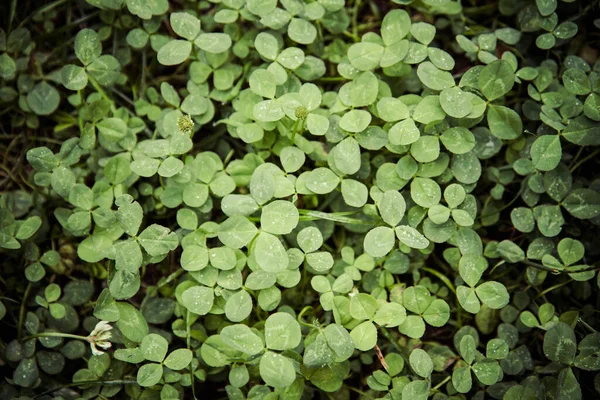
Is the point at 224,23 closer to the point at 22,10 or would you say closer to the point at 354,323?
the point at 22,10

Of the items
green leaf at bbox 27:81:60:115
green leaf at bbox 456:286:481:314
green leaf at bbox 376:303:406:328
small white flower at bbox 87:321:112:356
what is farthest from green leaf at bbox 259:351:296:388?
green leaf at bbox 27:81:60:115

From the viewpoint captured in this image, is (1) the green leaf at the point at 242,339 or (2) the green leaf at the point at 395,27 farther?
(2) the green leaf at the point at 395,27

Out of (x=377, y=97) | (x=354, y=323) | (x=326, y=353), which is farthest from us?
(x=377, y=97)

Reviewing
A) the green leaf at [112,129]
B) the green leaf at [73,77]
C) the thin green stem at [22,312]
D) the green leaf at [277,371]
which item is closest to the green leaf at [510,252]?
the green leaf at [277,371]

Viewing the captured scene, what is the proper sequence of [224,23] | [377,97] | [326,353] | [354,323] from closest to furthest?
[326,353]
[354,323]
[377,97]
[224,23]

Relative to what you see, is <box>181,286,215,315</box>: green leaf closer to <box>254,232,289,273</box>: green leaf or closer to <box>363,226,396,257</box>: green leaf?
<box>254,232,289,273</box>: green leaf

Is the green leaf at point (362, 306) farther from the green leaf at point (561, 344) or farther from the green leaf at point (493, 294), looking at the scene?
Answer: the green leaf at point (561, 344)

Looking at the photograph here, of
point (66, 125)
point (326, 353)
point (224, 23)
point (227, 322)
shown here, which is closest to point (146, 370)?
point (227, 322)

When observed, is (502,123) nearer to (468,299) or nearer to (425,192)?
(425,192)
